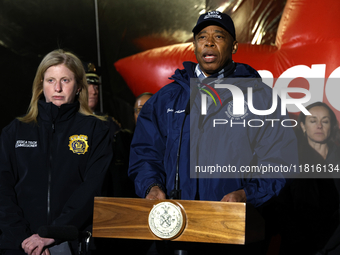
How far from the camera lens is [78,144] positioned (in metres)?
1.85

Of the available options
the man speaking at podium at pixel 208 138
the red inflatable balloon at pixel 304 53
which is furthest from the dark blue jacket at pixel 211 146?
the red inflatable balloon at pixel 304 53

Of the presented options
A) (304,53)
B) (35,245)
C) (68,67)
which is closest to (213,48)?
(68,67)

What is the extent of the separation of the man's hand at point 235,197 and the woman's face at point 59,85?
1025mm

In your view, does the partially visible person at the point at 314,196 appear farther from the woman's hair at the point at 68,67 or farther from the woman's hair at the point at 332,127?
the woman's hair at the point at 68,67

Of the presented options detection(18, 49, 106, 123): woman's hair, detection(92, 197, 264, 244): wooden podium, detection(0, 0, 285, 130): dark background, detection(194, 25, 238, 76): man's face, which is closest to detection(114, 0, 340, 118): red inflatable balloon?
detection(0, 0, 285, 130): dark background

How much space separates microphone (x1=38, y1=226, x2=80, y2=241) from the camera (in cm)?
126

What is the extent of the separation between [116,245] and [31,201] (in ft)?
4.55

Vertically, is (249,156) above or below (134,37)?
below

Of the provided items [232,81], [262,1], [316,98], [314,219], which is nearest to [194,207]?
[232,81]

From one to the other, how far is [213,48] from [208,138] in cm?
47

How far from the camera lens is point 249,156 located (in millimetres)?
1673

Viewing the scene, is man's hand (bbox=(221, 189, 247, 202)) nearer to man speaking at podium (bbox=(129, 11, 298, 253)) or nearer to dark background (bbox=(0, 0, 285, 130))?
man speaking at podium (bbox=(129, 11, 298, 253))

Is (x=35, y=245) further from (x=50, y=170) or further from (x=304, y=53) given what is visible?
(x=304, y=53)

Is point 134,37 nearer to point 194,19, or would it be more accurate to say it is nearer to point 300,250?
point 194,19
